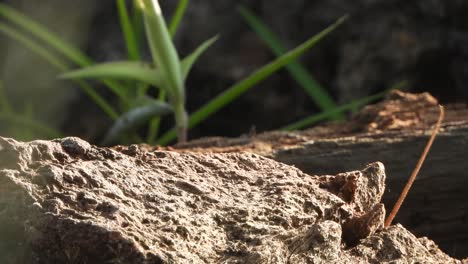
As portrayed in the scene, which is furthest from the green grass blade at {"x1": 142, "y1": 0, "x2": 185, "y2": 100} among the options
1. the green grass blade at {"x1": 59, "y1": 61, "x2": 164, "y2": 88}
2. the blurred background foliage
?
the blurred background foliage

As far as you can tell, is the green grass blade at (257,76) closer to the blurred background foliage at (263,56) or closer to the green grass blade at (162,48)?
the green grass blade at (162,48)

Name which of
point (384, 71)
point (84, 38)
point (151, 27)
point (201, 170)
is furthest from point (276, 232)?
point (84, 38)

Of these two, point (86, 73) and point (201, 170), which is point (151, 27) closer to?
point (86, 73)

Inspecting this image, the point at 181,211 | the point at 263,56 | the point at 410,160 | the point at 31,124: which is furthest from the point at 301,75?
the point at 181,211

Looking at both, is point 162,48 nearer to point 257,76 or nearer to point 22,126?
point 257,76

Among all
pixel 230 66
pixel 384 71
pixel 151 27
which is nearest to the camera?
pixel 151 27

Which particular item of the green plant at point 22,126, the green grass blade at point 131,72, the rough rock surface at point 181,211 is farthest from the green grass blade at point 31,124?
the rough rock surface at point 181,211
